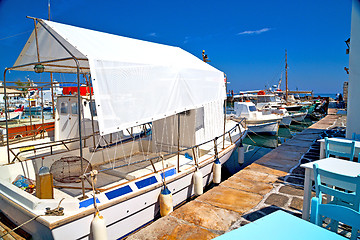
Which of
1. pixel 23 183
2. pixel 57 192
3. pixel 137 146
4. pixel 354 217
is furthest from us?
pixel 137 146

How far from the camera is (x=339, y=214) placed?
2.01 metres

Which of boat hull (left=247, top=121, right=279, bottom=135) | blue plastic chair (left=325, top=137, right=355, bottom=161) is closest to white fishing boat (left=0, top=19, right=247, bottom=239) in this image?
blue plastic chair (left=325, top=137, right=355, bottom=161)

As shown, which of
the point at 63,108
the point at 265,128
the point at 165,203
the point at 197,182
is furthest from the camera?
the point at 265,128

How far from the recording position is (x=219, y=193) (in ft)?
17.1

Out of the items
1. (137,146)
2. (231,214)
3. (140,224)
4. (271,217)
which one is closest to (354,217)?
(271,217)

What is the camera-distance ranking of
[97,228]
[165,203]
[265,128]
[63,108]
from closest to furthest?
[97,228] < [165,203] < [63,108] < [265,128]

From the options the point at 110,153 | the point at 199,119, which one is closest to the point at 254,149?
the point at 199,119

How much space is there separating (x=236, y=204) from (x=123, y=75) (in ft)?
11.5

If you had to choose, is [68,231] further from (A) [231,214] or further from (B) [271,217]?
(B) [271,217]

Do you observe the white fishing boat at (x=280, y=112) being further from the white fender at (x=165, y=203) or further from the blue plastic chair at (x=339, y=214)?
the blue plastic chair at (x=339, y=214)

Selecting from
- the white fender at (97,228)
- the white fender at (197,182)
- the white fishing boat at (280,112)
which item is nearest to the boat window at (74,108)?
the white fender at (197,182)

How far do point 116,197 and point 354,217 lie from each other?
3.82m

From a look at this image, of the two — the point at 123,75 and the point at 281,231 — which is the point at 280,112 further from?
the point at 281,231

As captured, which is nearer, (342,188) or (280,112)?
(342,188)
